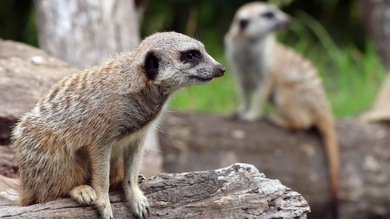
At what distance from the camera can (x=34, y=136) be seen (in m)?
2.79

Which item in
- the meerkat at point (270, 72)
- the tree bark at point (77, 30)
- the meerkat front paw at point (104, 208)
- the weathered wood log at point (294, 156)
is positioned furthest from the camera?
the meerkat at point (270, 72)

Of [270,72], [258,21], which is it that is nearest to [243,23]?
[258,21]

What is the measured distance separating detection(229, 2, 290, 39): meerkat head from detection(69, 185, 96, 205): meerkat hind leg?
16.0 feet

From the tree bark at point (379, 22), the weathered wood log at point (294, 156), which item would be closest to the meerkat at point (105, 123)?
the weathered wood log at point (294, 156)

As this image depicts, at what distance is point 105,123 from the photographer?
8.58ft

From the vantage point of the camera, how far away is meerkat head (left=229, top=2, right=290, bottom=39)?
7.18m

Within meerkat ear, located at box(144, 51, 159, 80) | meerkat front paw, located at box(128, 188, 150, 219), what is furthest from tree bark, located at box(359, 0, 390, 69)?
meerkat front paw, located at box(128, 188, 150, 219)

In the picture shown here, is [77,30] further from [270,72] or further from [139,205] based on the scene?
[270,72]

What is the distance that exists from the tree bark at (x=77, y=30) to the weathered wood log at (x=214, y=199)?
7.45ft

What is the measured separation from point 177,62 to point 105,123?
432 millimetres

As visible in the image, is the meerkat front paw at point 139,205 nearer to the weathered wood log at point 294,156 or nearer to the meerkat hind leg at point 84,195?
the meerkat hind leg at point 84,195

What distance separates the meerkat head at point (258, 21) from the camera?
23.6 ft

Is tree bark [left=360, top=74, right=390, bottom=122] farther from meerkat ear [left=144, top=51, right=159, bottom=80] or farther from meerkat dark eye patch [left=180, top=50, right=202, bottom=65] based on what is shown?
meerkat ear [left=144, top=51, right=159, bottom=80]

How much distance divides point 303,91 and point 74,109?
15.7 ft
